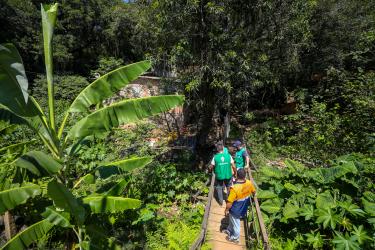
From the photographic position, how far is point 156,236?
6.75m

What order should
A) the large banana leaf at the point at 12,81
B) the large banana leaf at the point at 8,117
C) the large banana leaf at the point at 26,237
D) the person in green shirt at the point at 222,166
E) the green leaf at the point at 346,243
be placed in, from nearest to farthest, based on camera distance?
1. the large banana leaf at the point at 12,81
2. the large banana leaf at the point at 26,237
3. the large banana leaf at the point at 8,117
4. the green leaf at the point at 346,243
5. the person in green shirt at the point at 222,166

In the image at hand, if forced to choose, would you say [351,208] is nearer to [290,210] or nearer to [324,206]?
[324,206]

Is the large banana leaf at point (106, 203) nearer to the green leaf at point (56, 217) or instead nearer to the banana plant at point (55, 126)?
the banana plant at point (55, 126)

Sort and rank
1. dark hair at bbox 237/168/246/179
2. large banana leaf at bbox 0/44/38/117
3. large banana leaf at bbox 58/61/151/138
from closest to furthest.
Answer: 1. large banana leaf at bbox 0/44/38/117
2. large banana leaf at bbox 58/61/151/138
3. dark hair at bbox 237/168/246/179

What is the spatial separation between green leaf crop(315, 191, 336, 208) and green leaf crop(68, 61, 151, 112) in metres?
4.43

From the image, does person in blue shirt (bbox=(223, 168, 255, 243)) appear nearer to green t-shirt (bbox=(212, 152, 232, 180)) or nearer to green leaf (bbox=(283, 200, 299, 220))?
green leaf (bbox=(283, 200, 299, 220))

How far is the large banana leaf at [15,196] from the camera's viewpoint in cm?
385

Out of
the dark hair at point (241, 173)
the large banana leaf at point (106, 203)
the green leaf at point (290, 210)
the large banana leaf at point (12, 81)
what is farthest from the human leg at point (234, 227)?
the large banana leaf at point (12, 81)

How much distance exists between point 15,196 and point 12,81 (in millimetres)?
1766

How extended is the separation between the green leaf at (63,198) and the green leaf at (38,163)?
0.56 ft

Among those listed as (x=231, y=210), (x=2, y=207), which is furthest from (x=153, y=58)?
(x=2, y=207)

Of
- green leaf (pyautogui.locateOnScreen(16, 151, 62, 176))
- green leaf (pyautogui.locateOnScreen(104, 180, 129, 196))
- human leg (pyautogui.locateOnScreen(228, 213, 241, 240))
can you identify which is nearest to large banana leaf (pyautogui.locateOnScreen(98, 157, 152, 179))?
green leaf (pyautogui.locateOnScreen(104, 180, 129, 196))

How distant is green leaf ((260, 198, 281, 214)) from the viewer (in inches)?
257

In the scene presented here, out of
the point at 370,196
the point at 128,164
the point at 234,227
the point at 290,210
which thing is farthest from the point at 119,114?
the point at 370,196
